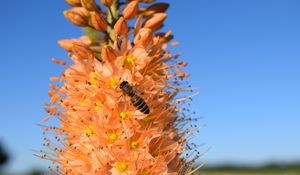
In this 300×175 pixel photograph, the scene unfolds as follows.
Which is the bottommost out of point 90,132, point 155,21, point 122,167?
point 122,167

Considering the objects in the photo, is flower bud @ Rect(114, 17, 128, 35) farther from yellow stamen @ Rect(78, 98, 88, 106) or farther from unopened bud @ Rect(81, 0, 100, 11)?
yellow stamen @ Rect(78, 98, 88, 106)

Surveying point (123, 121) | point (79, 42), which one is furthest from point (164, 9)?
point (123, 121)

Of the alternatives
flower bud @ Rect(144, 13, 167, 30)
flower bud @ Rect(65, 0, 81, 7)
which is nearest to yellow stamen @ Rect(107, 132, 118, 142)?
flower bud @ Rect(144, 13, 167, 30)

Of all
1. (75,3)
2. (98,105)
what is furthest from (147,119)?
(75,3)

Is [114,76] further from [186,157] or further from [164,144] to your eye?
[186,157]

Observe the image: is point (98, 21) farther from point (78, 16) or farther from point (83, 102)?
point (83, 102)
